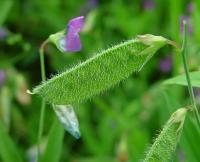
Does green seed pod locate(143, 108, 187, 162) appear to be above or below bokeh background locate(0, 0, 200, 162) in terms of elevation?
above

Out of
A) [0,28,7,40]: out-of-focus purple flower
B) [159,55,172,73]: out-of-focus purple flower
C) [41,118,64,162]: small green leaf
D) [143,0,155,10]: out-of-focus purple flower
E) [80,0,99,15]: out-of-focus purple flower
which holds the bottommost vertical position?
[159,55,172,73]: out-of-focus purple flower

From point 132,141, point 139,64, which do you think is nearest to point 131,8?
point 132,141

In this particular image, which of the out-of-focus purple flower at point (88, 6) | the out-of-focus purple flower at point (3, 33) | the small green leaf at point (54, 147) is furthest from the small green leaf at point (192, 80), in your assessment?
the out-of-focus purple flower at point (88, 6)

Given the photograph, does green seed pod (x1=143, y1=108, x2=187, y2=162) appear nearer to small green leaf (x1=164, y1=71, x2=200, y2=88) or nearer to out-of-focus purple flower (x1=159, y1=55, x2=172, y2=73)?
small green leaf (x1=164, y1=71, x2=200, y2=88)

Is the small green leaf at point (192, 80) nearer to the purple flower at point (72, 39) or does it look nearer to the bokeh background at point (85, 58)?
the purple flower at point (72, 39)

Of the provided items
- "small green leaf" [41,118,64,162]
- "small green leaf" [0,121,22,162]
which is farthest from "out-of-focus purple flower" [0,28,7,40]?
"small green leaf" [41,118,64,162]

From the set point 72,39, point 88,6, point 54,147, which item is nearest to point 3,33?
point 88,6

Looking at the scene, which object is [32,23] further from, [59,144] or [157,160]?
[157,160]
